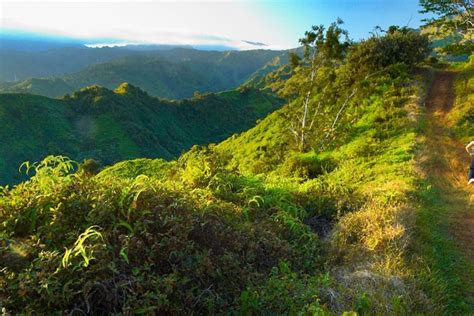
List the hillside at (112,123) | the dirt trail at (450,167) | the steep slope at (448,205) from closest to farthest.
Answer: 1. the steep slope at (448,205)
2. the dirt trail at (450,167)
3. the hillside at (112,123)

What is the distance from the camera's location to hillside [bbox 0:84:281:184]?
3366 inches

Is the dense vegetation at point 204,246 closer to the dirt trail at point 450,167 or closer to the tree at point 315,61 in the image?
the dirt trail at point 450,167

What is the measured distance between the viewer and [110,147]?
92.6m

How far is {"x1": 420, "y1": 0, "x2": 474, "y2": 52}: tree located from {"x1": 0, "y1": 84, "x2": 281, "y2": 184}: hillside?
190 ft

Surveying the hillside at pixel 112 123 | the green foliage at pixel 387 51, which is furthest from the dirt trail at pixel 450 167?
the hillside at pixel 112 123

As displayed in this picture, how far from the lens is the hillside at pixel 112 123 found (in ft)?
281

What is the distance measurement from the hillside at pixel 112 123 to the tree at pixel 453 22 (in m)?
57.9

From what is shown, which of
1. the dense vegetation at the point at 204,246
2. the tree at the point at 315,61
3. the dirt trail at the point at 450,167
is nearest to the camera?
the dense vegetation at the point at 204,246

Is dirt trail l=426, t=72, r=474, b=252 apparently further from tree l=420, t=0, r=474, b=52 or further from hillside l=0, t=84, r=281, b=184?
hillside l=0, t=84, r=281, b=184

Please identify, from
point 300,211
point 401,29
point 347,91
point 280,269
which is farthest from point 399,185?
point 401,29

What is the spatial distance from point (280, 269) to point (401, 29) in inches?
1128

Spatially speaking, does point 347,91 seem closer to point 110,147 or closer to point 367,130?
point 367,130

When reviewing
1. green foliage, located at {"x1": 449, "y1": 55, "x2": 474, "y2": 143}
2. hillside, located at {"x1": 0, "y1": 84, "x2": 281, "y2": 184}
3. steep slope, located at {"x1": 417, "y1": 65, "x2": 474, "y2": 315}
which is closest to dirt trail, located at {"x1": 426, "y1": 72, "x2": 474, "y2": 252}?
steep slope, located at {"x1": 417, "y1": 65, "x2": 474, "y2": 315}

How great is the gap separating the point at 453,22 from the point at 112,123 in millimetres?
90568
